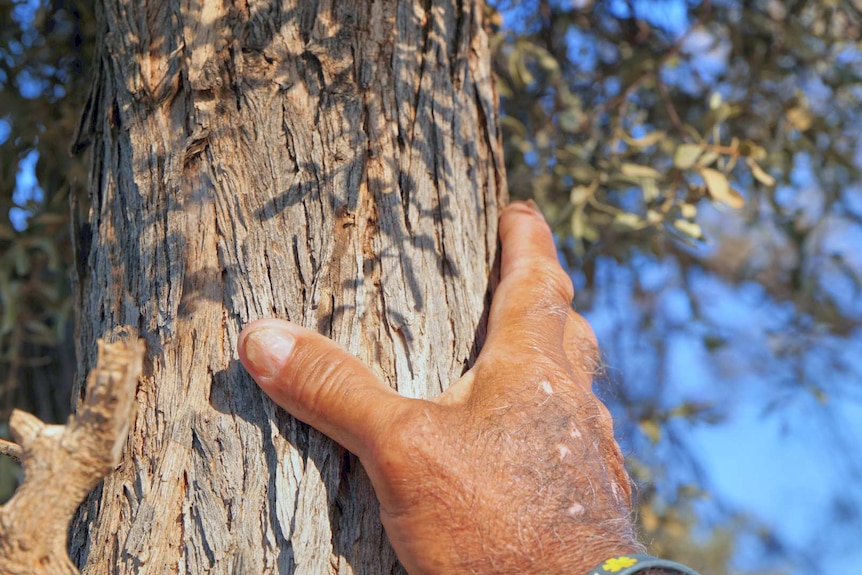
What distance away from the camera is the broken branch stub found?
1.16m

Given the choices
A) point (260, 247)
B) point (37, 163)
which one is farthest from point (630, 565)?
point (37, 163)

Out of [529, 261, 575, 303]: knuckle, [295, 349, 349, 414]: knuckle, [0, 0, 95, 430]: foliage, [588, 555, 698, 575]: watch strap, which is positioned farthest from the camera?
[0, 0, 95, 430]: foliage

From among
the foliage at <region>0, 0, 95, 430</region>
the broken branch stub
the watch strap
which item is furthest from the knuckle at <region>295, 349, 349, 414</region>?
the foliage at <region>0, 0, 95, 430</region>

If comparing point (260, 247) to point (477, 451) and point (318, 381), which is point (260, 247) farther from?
point (477, 451)

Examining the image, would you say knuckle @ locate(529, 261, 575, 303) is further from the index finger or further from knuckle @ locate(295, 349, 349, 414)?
knuckle @ locate(295, 349, 349, 414)

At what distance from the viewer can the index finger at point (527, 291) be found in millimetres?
1654

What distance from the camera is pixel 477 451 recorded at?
142cm

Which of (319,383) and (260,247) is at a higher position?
(260,247)

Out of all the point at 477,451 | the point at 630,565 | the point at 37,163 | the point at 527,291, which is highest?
the point at 37,163

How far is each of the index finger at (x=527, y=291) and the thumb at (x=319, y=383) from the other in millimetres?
313

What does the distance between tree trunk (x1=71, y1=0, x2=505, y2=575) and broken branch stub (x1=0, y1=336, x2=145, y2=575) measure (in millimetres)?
207

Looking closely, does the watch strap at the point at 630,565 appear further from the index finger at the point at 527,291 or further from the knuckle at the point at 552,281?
the knuckle at the point at 552,281

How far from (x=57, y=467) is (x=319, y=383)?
428 mm

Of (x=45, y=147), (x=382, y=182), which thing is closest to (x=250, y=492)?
(x=382, y=182)
